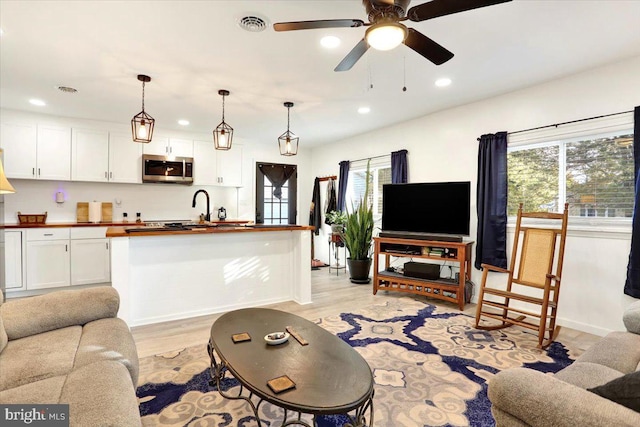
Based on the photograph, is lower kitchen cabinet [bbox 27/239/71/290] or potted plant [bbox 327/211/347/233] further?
potted plant [bbox 327/211/347/233]

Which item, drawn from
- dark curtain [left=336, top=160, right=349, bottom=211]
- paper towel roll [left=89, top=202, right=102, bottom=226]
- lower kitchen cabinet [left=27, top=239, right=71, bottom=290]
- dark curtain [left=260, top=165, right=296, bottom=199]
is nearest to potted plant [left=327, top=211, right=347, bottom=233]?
dark curtain [left=336, top=160, right=349, bottom=211]

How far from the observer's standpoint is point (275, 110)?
14.8ft

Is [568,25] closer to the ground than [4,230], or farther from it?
farther from it

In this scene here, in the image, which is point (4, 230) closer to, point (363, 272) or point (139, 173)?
point (139, 173)

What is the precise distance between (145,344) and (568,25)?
168 inches

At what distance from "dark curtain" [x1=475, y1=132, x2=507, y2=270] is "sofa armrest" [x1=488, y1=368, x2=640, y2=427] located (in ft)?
9.55

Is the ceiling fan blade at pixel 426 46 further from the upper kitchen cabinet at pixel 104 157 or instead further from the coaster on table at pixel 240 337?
the upper kitchen cabinet at pixel 104 157

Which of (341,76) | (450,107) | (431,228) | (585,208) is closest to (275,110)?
(341,76)

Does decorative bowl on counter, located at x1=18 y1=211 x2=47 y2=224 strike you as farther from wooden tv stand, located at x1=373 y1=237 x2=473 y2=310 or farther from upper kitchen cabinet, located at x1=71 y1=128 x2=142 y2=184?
wooden tv stand, located at x1=373 y1=237 x2=473 y2=310

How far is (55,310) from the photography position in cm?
195

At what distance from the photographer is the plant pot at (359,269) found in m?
5.12

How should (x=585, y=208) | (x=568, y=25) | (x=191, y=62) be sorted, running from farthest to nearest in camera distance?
(x=585, y=208) < (x=191, y=62) < (x=568, y=25)

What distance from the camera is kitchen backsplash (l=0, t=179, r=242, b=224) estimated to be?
4879 millimetres

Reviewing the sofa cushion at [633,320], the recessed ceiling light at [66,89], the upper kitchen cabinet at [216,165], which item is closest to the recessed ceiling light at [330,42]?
the sofa cushion at [633,320]
